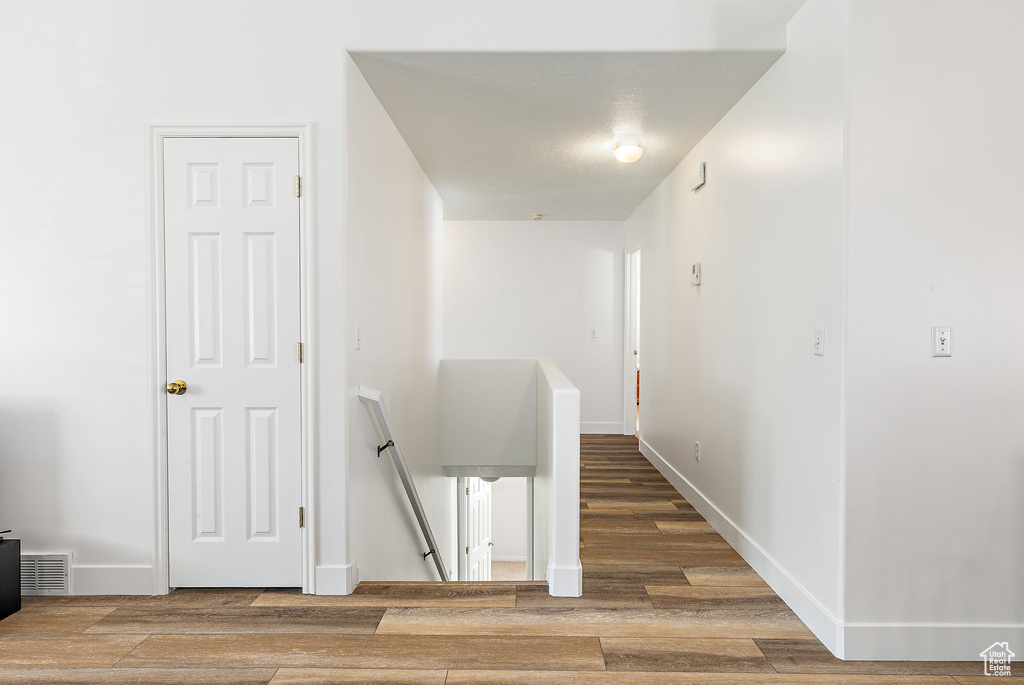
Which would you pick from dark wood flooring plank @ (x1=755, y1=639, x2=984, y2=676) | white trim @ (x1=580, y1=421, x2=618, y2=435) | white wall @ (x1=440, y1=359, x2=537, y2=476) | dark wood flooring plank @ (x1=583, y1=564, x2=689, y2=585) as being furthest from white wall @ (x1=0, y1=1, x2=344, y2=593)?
white trim @ (x1=580, y1=421, x2=618, y2=435)

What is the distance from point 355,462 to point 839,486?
1973 mm

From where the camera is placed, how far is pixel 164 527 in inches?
Answer: 102

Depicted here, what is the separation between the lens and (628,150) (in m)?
3.80

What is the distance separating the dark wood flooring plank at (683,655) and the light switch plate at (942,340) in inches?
49.0

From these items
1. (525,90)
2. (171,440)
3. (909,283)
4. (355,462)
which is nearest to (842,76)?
(909,283)

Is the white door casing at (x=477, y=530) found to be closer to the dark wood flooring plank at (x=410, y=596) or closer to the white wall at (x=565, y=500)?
the dark wood flooring plank at (x=410, y=596)

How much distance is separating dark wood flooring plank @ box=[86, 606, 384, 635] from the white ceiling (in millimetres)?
2341

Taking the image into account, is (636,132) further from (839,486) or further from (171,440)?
(171,440)

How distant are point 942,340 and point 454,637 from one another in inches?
80.9

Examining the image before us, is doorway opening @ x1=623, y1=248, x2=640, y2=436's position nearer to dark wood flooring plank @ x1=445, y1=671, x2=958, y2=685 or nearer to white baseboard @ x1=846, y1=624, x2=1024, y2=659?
white baseboard @ x1=846, y1=624, x2=1024, y2=659

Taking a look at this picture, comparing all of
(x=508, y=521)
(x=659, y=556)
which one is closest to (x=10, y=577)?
(x=659, y=556)

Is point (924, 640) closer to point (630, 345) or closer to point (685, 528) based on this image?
point (685, 528)

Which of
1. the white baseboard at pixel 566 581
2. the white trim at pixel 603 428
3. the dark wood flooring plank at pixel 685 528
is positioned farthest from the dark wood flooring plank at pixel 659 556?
the white trim at pixel 603 428

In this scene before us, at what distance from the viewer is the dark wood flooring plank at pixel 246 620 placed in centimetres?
229
